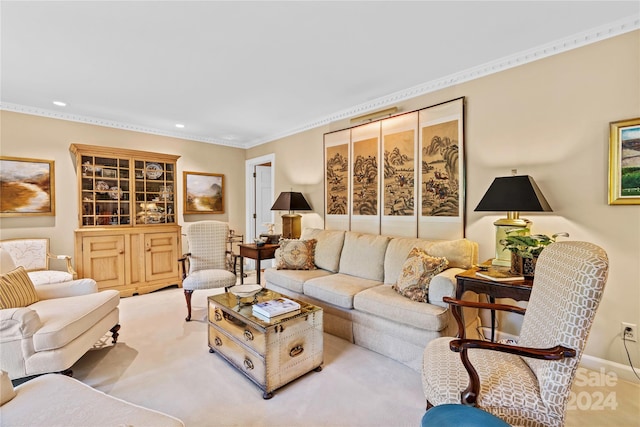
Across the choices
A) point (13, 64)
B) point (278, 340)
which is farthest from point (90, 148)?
point (278, 340)

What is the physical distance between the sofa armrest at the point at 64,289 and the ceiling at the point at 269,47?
193cm

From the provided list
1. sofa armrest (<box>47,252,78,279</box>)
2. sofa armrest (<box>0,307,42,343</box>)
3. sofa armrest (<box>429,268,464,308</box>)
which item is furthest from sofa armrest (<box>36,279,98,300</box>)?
sofa armrest (<box>429,268,464,308</box>)

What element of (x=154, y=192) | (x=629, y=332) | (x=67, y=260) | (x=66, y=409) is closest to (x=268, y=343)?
(x=66, y=409)

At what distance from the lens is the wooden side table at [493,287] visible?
194cm

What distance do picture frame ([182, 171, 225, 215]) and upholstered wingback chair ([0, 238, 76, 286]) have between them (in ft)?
5.82

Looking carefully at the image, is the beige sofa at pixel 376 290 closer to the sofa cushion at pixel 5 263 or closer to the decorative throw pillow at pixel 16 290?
the decorative throw pillow at pixel 16 290

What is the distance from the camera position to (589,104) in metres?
2.17

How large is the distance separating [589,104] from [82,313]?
13.3 feet

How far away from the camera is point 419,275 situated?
2.40 meters

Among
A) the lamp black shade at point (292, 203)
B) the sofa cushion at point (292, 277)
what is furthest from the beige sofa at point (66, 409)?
the lamp black shade at point (292, 203)

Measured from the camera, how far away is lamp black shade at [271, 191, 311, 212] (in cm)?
416

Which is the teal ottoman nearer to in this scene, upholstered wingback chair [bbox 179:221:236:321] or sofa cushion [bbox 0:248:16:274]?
upholstered wingback chair [bbox 179:221:236:321]

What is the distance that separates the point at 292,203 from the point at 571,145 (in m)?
3.04

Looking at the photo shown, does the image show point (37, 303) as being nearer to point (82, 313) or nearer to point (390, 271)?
point (82, 313)
